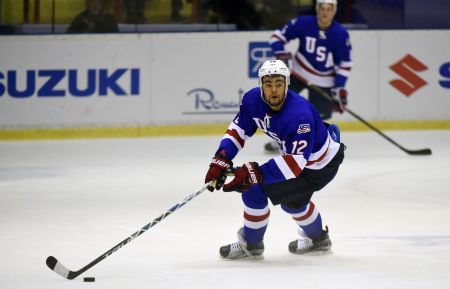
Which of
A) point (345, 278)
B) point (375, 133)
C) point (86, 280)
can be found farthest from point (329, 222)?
point (375, 133)

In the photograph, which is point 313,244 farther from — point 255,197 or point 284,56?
point 284,56

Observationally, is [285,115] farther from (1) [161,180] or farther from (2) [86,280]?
(1) [161,180]

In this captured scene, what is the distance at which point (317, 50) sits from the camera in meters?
8.42

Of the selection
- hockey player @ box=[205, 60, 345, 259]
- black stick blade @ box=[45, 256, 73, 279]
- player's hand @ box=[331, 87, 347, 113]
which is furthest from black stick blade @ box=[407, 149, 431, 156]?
black stick blade @ box=[45, 256, 73, 279]

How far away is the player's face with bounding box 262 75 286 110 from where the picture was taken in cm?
485

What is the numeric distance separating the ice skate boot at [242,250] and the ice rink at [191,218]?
0.05 metres

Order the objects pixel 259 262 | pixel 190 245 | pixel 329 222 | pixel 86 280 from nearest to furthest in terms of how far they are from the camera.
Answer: pixel 86 280 < pixel 259 262 < pixel 190 245 < pixel 329 222

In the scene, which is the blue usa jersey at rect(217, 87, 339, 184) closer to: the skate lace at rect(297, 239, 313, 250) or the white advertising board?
the skate lace at rect(297, 239, 313, 250)

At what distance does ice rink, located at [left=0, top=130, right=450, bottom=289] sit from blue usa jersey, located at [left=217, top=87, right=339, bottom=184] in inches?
16.0

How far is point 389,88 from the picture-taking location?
9.39 metres

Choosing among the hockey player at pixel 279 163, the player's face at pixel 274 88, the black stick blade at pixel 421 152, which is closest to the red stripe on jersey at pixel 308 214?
the hockey player at pixel 279 163

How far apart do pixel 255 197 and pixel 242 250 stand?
27 cm

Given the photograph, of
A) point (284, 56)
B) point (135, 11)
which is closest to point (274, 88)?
point (284, 56)

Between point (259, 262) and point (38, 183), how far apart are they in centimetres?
Result: 246
